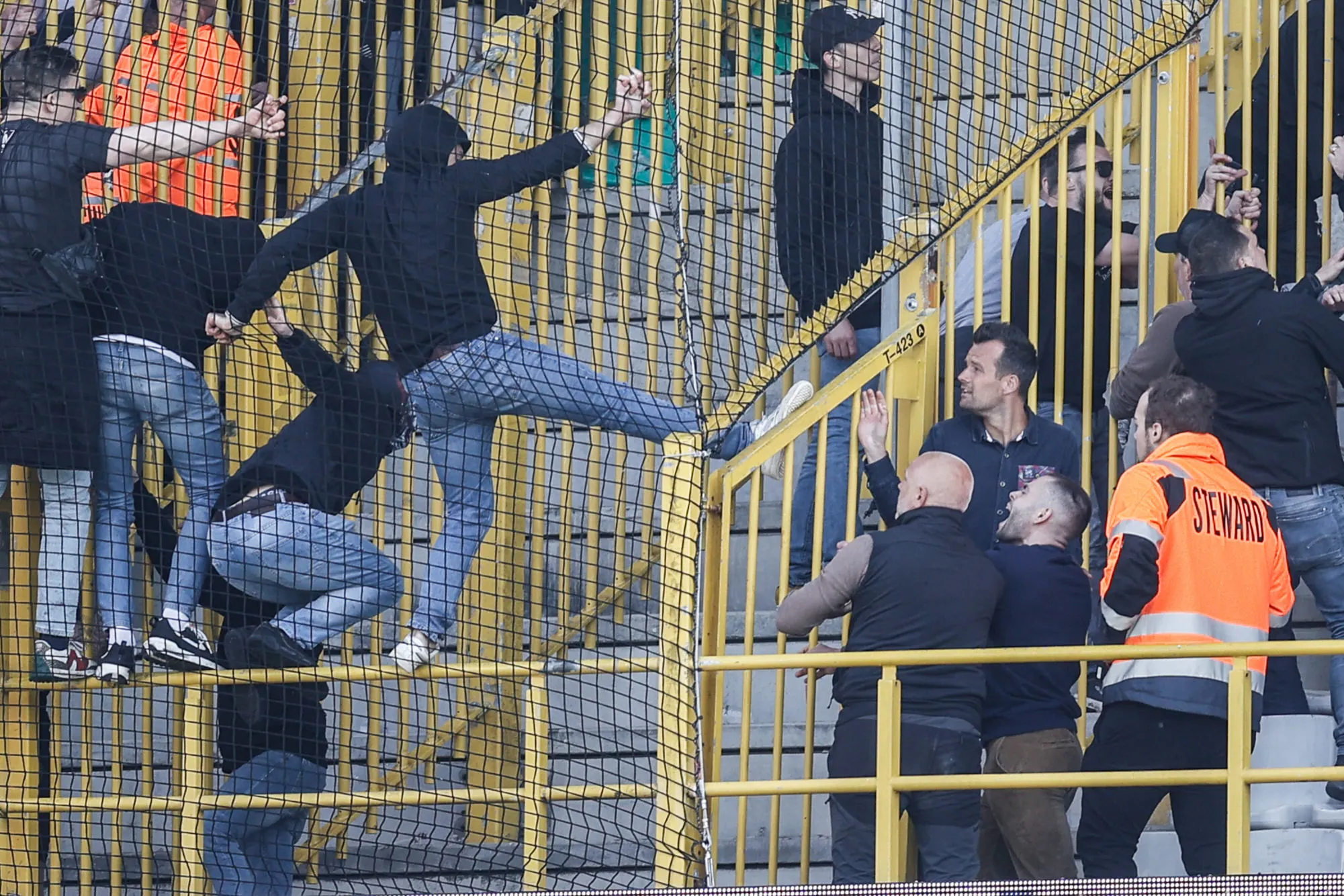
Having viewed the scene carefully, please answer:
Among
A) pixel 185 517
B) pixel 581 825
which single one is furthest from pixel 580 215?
pixel 581 825

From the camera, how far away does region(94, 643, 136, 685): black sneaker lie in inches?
239

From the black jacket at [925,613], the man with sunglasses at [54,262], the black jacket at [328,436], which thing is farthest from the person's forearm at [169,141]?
the black jacket at [925,613]

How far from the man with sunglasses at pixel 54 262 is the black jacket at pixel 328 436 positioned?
505mm

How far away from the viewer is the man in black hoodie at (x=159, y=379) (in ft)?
20.4

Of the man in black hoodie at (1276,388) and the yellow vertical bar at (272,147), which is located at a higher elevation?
the yellow vertical bar at (272,147)

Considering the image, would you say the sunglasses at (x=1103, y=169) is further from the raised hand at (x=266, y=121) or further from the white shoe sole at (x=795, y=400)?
the raised hand at (x=266, y=121)

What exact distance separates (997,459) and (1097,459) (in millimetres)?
687

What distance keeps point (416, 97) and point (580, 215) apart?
3.51 ft

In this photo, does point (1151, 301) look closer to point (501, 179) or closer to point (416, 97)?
point (501, 179)

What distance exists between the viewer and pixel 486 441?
6.34 m

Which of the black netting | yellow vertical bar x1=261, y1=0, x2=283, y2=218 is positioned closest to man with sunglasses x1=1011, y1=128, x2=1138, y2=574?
the black netting

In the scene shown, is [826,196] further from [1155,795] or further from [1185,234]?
[1155,795]

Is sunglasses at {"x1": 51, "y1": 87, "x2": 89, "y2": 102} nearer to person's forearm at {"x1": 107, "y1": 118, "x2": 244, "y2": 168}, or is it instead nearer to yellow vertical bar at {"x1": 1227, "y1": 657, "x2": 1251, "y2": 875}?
person's forearm at {"x1": 107, "y1": 118, "x2": 244, "y2": 168}

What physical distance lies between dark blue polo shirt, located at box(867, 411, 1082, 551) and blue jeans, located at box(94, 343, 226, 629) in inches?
78.8
